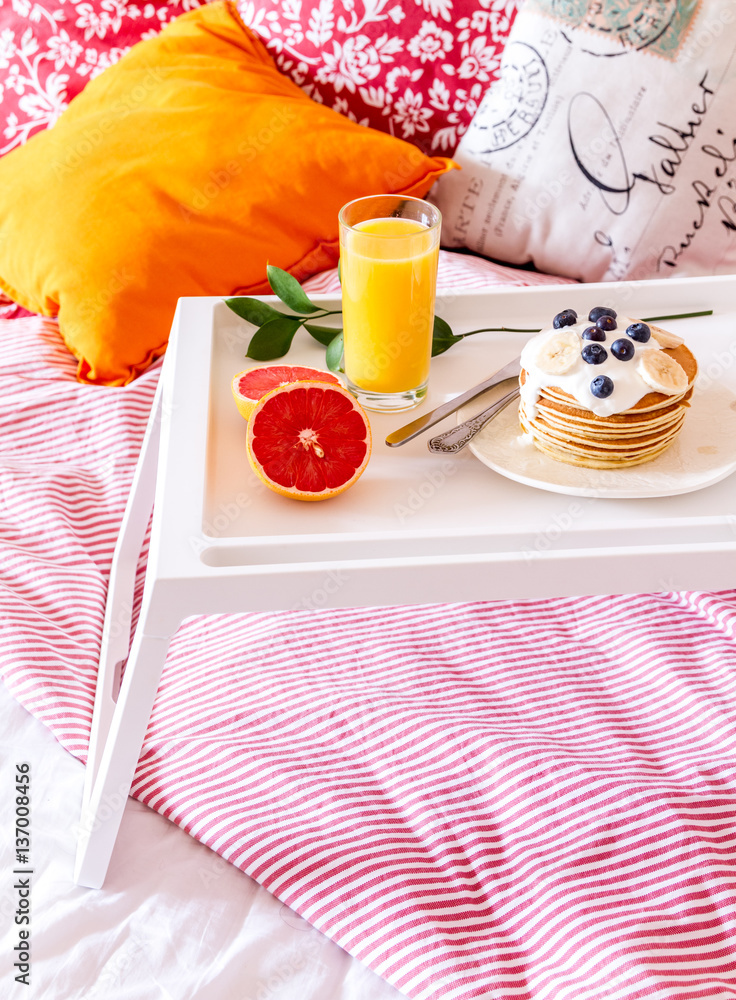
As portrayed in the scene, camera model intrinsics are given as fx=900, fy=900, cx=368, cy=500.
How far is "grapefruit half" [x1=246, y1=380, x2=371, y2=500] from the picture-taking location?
2.50ft

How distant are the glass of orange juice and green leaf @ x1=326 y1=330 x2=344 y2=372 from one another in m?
0.03

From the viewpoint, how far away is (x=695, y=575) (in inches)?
27.8

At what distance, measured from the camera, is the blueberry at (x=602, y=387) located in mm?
762

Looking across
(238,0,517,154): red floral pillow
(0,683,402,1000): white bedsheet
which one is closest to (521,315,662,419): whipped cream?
(0,683,402,1000): white bedsheet

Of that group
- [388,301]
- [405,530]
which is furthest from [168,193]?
[405,530]

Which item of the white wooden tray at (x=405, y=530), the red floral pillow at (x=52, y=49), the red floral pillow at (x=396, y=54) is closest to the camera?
the white wooden tray at (x=405, y=530)

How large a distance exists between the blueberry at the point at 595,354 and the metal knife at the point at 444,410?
0.12m

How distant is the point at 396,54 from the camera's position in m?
1.47

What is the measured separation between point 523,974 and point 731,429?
1.66 ft

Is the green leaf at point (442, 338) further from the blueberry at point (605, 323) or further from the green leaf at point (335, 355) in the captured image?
the blueberry at point (605, 323)

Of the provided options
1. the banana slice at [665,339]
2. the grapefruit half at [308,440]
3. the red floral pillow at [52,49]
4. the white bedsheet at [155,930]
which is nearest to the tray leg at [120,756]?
the white bedsheet at [155,930]

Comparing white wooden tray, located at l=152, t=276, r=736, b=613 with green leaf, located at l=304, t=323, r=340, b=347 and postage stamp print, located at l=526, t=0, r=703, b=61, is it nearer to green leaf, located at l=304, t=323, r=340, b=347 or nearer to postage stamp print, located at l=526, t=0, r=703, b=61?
green leaf, located at l=304, t=323, r=340, b=347

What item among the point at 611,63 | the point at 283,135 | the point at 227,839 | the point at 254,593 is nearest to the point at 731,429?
the point at 254,593

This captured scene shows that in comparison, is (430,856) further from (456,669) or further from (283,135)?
(283,135)
